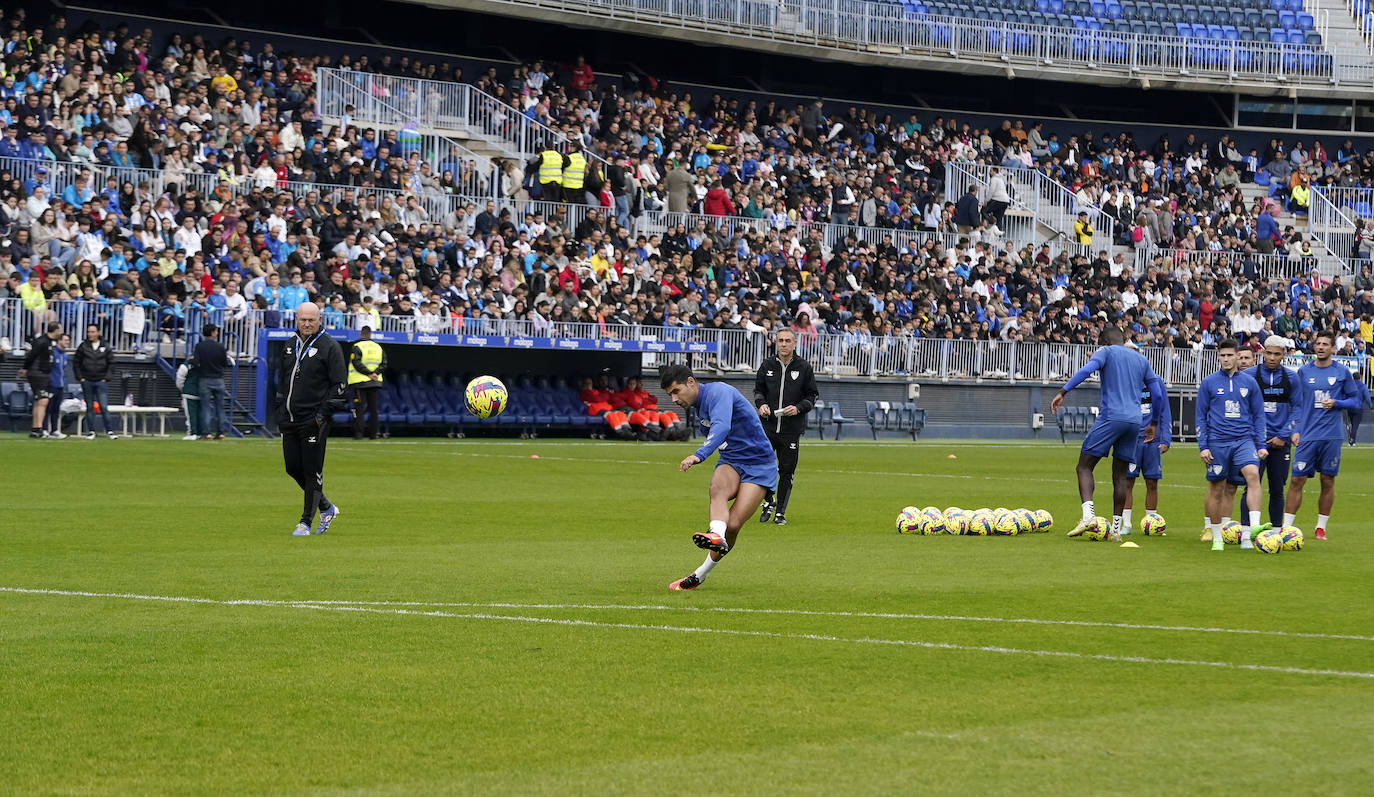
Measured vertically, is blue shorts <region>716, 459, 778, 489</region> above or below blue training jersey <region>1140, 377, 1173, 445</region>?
below

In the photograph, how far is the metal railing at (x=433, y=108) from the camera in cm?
4244

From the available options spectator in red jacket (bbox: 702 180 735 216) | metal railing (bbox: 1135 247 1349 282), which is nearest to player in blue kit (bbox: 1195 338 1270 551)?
spectator in red jacket (bbox: 702 180 735 216)

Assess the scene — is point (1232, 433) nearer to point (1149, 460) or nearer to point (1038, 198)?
point (1149, 460)

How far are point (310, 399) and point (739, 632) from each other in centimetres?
690

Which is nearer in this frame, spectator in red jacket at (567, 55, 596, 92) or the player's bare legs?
the player's bare legs

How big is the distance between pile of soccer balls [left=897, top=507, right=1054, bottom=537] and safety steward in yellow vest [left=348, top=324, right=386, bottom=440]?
16.2 metres

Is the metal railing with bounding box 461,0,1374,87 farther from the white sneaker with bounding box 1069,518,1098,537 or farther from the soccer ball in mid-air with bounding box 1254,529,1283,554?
the soccer ball in mid-air with bounding box 1254,529,1283,554

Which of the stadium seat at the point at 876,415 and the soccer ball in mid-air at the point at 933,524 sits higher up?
the stadium seat at the point at 876,415

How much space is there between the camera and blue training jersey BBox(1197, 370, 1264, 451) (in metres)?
16.4

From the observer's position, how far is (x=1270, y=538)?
638 inches

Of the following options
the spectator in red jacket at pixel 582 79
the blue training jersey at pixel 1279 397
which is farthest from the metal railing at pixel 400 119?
the blue training jersey at pixel 1279 397

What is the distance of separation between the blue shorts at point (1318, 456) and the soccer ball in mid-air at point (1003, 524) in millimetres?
2959

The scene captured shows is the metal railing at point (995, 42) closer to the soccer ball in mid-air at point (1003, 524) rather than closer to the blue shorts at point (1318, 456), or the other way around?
the soccer ball in mid-air at point (1003, 524)

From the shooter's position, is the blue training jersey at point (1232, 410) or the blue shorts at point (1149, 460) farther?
the blue shorts at point (1149, 460)
